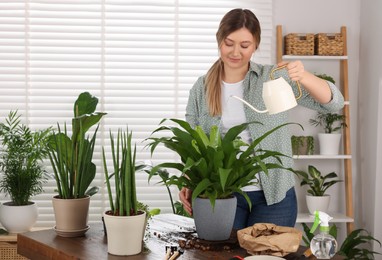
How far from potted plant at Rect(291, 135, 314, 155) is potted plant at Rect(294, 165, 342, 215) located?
0.41ft

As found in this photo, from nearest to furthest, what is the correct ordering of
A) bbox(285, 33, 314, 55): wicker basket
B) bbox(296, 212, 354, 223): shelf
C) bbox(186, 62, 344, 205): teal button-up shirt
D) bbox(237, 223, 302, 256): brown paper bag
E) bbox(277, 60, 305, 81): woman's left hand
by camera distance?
bbox(237, 223, 302, 256): brown paper bag
bbox(277, 60, 305, 81): woman's left hand
bbox(186, 62, 344, 205): teal button-up shirt
bbox(296, 212, 354, 223): shelf
bbox(285, 33, 314, 55): wicker basket

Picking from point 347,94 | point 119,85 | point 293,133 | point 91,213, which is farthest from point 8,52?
point 347,94

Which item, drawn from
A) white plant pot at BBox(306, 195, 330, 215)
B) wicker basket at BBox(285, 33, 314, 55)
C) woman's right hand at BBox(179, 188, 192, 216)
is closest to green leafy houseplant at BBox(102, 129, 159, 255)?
woman's right hand at BBox(179, 188, 192, 216)

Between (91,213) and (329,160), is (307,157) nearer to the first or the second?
(329,160)

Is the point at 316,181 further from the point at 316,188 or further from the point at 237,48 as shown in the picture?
the point at 237,48

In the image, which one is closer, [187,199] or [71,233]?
[71,233]

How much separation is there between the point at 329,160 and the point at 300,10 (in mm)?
1243

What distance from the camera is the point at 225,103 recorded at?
9.25 feet

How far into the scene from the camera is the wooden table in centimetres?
199

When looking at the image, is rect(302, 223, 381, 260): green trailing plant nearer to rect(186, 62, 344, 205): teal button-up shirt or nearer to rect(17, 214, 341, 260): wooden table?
rect(186, 62, 344, 205): teal button-up shirt

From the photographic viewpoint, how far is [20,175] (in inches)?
171

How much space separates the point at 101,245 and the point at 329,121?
304 cm

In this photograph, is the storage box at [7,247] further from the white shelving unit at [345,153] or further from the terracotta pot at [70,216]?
the terracotta pot at [70,216]

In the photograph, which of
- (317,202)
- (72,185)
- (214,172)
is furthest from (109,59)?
(214,172)
